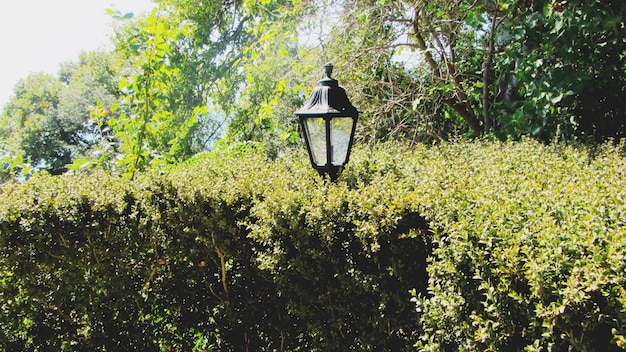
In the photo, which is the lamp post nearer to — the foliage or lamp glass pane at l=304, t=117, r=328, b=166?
lamp glass pane at l=304, t=117, r=328, b=166

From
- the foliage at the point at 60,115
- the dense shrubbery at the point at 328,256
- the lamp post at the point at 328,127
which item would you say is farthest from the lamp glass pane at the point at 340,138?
the foliage at the point at 60,115

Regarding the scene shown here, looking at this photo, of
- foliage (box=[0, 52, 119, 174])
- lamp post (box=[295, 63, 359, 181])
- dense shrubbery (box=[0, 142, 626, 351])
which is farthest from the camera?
foliage (box=[0, 52, 119, 174])

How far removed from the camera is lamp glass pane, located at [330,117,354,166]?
8.85 ft

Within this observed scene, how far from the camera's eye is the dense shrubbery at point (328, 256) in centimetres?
161

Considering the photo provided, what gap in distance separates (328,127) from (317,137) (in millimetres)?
106

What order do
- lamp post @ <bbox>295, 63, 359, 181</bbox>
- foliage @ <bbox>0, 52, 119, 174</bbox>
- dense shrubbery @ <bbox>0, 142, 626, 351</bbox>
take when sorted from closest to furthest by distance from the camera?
1. dense shrubbery @ <bbox>0, 142, 626, 351</bbox>
2. lamp post @ <bbox>295, 63, 359, 181</bbox>
3. foliage @ <bbox>0, 52, 119, 174</bbox>

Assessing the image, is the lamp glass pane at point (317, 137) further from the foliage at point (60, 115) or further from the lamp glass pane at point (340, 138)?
the foliage at point (60, 115)

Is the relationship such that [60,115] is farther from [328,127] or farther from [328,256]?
[328,256]

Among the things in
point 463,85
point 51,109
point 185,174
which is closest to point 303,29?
point 463,85

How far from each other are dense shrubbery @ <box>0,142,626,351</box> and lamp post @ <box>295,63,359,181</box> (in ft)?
0.51

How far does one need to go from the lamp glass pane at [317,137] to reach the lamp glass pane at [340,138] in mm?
53

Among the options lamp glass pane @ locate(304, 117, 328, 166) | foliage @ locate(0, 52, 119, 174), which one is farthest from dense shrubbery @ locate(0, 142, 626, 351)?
foliage @ locate(0, 52, 119, 174)

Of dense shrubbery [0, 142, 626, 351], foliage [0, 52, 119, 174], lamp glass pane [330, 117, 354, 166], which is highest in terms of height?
foliage [0, 52, 119, 174]

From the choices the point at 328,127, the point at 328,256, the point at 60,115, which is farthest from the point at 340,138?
the point at 60,115
